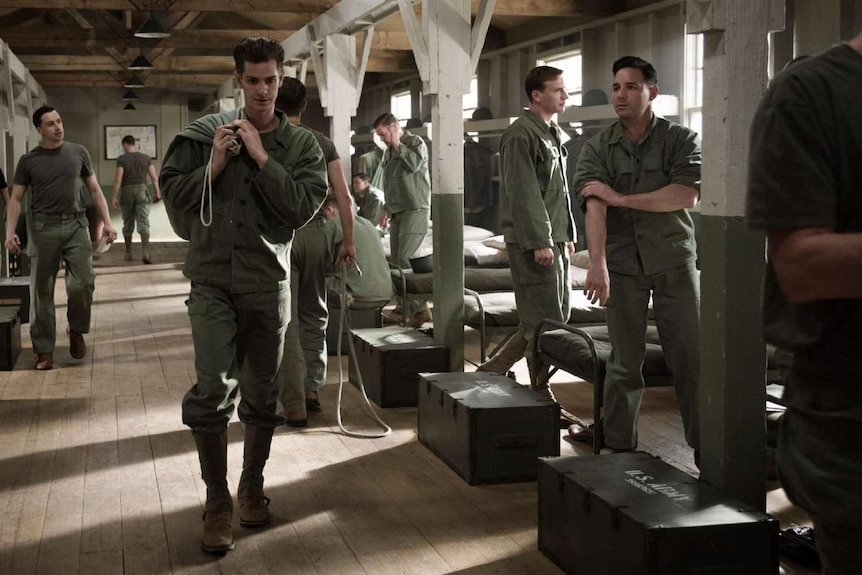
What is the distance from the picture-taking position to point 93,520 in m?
4.21

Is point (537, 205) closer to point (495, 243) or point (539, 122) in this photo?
point (539, 122)

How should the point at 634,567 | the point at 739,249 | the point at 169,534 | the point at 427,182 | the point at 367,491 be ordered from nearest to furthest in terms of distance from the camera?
the point at 634,567, the point at 739,249, the point at 169,534, the point at 367,491, the point at 427,182

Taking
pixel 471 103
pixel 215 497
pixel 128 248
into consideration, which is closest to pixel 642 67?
pixel 215 497

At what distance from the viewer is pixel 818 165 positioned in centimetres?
160

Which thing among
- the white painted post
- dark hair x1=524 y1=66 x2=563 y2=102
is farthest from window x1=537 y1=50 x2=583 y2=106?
dark hair x1=524 y1=66 x2=563 y2=102

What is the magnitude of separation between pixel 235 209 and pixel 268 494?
134 cm

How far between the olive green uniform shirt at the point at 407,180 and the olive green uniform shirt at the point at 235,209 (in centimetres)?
551

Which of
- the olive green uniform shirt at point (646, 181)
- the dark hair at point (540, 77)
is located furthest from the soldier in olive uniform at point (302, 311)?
the olive green uniform shirt at point (646, 181)

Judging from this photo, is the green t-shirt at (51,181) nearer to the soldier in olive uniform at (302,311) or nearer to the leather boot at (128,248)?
the soldier in olive uniform at (302,311)

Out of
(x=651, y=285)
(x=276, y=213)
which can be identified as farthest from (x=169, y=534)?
(x=651, y=285)

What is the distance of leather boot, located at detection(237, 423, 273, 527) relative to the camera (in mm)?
4082

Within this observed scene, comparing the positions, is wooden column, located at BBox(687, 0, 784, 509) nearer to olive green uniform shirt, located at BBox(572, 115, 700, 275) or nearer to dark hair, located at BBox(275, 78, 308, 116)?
olive green uniform shirt, located at BBox(572, 115, 700, 275)

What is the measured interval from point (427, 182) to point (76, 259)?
316 centimetres

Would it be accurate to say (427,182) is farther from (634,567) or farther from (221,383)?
(634,567)
